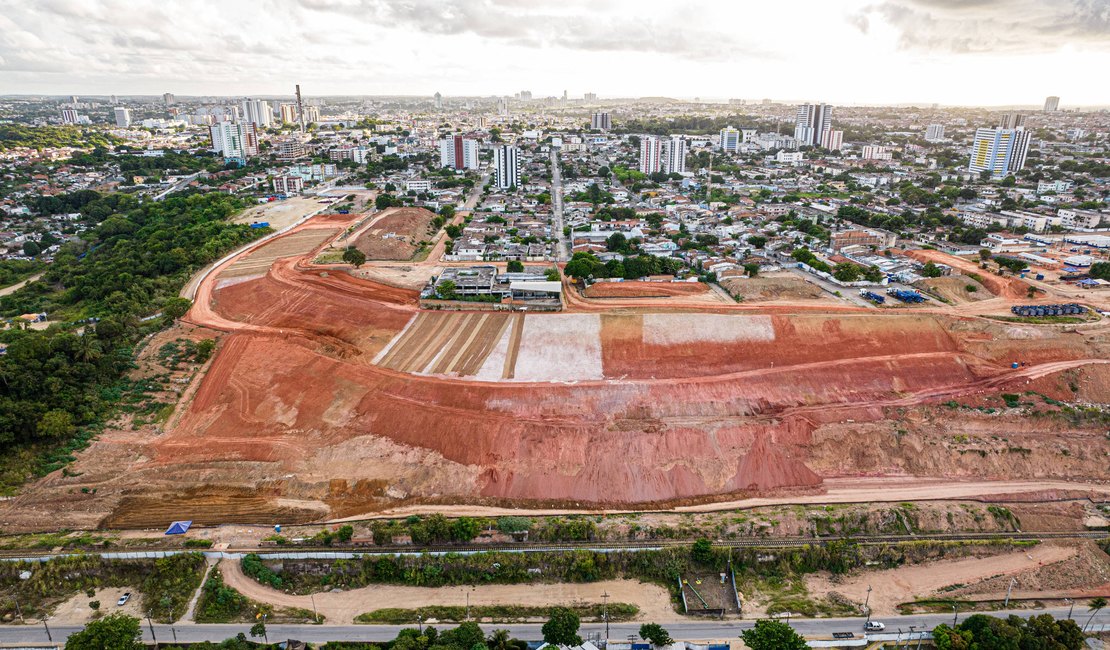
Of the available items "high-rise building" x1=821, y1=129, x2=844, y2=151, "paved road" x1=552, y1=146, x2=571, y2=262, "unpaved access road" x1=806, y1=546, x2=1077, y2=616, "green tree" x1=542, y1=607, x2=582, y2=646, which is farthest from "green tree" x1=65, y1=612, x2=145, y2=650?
"high-rise building" x1=821, y1=129, x2=844, y2=151

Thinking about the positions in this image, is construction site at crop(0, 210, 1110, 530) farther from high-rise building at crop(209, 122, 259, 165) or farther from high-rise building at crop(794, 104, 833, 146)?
high-rise building at crop(794, 104, 833, 146)

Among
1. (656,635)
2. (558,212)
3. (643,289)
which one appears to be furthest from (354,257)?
(656,635)

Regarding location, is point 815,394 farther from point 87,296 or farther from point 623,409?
point 87,296

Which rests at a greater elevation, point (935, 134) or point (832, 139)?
point (935, 134)

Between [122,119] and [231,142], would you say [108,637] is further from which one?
[122,119]

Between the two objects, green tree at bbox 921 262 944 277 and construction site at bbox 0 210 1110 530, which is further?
green tree at bbox 921 262 944 277

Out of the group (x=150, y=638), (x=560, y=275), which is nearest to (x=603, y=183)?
(x=560, y=275)
